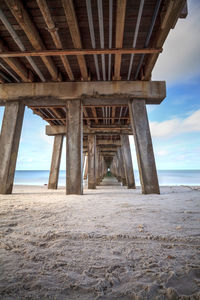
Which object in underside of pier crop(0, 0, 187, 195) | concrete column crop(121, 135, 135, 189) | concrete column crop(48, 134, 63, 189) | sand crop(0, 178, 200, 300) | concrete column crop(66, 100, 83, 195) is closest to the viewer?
sand crop(0, 178, 200, 300)

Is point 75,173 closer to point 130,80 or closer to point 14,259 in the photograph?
point 130,80

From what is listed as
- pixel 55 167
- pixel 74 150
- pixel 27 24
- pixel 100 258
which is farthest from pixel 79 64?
pixel 55 167

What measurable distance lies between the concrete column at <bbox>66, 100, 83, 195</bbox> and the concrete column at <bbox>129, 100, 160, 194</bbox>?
2295 millimetres

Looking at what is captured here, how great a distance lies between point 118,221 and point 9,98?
6.85 m

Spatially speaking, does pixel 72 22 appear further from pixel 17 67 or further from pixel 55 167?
pixel 55 167

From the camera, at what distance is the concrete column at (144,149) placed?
6262 millimetres

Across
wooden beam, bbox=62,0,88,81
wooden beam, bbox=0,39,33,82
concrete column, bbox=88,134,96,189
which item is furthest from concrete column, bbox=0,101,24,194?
concrete column, bbox=88,134,96,189

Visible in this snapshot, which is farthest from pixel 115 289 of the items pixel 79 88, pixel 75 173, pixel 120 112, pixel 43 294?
pixel 120 112

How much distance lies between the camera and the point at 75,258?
1.47 meters

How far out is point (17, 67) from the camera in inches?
235

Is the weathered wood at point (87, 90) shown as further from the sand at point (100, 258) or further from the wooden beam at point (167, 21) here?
the sand at point (100, 258)

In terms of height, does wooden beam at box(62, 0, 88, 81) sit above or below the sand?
above

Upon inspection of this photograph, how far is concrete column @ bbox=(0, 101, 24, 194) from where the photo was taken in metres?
6.42

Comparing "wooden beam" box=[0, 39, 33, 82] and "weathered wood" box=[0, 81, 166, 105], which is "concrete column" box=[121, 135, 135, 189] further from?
"wooden beam" box=[0, 39, 33, 82]
